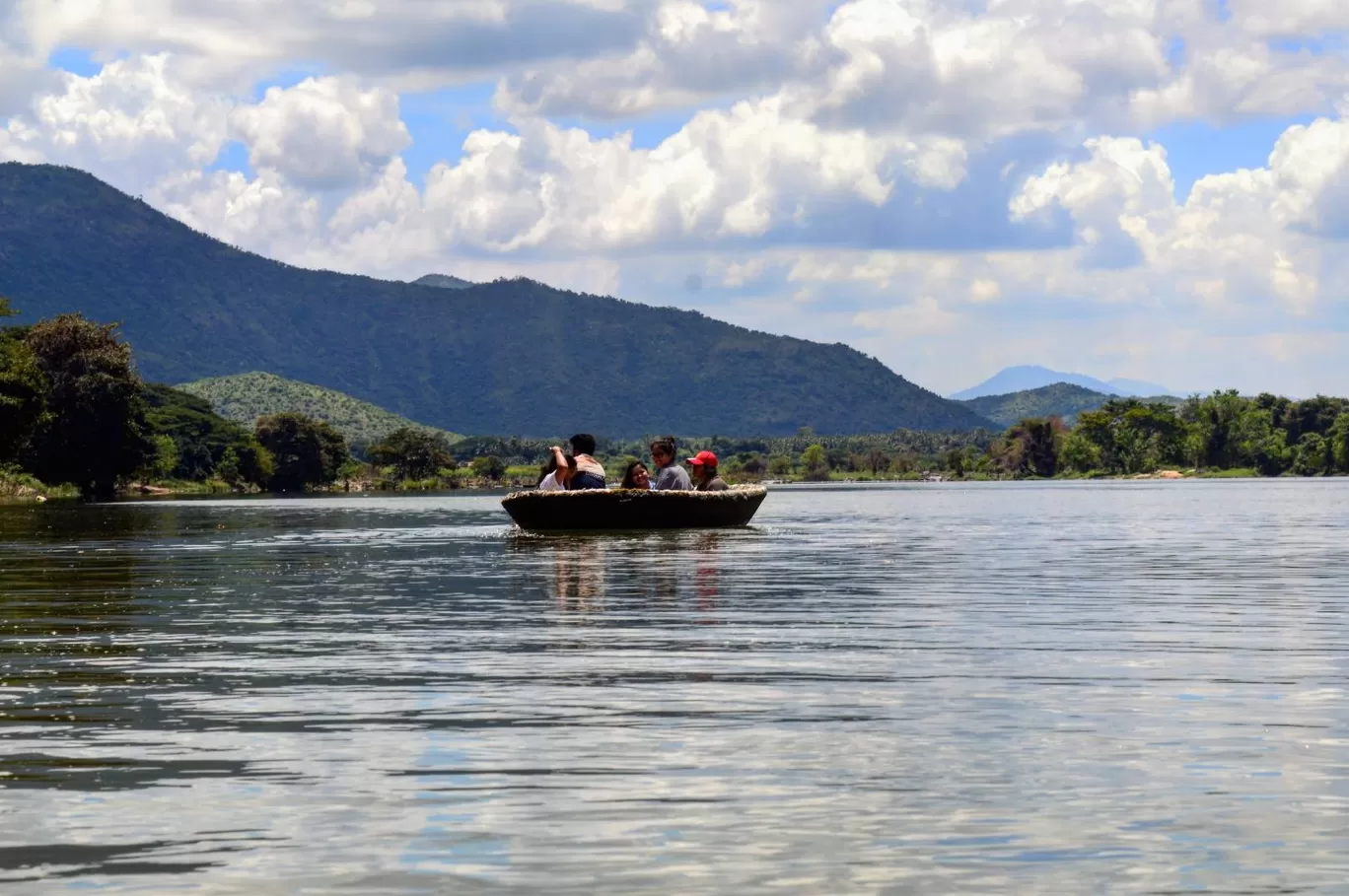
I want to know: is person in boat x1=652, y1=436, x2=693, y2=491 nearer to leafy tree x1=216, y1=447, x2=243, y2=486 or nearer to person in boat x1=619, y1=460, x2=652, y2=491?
person in boat x1=619, y1=460, x2=652, y2=491

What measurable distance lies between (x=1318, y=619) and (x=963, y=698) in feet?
29.5

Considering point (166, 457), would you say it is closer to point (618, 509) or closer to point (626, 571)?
point (618, 509)

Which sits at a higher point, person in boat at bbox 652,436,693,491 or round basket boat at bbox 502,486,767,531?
person in boat at bbox 652,436,693,491

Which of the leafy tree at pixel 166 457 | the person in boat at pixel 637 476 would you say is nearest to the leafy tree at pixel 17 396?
the leafy tree at pixel 166 457

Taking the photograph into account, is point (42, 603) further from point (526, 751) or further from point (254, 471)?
point (254, 471)

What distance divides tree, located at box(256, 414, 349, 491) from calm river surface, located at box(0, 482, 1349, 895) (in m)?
167

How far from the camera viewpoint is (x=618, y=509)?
48.6m

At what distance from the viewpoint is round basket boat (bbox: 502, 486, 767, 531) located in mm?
47969

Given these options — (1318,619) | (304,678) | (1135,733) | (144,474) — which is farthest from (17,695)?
(144,474)

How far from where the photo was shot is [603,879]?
27.2 feet

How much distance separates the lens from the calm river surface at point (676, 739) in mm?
8586

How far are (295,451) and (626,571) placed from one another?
165 metres

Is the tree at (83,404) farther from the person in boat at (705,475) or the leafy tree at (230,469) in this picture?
the person in boat at (705,475)

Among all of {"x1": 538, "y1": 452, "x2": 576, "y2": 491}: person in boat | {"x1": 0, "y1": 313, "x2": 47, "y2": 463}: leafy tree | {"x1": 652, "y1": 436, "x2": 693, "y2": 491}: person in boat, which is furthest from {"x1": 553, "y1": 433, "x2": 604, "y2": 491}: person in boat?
{"x1": 0, "y1": 313, "x2": 47, "y2": 463}: leafy tree
